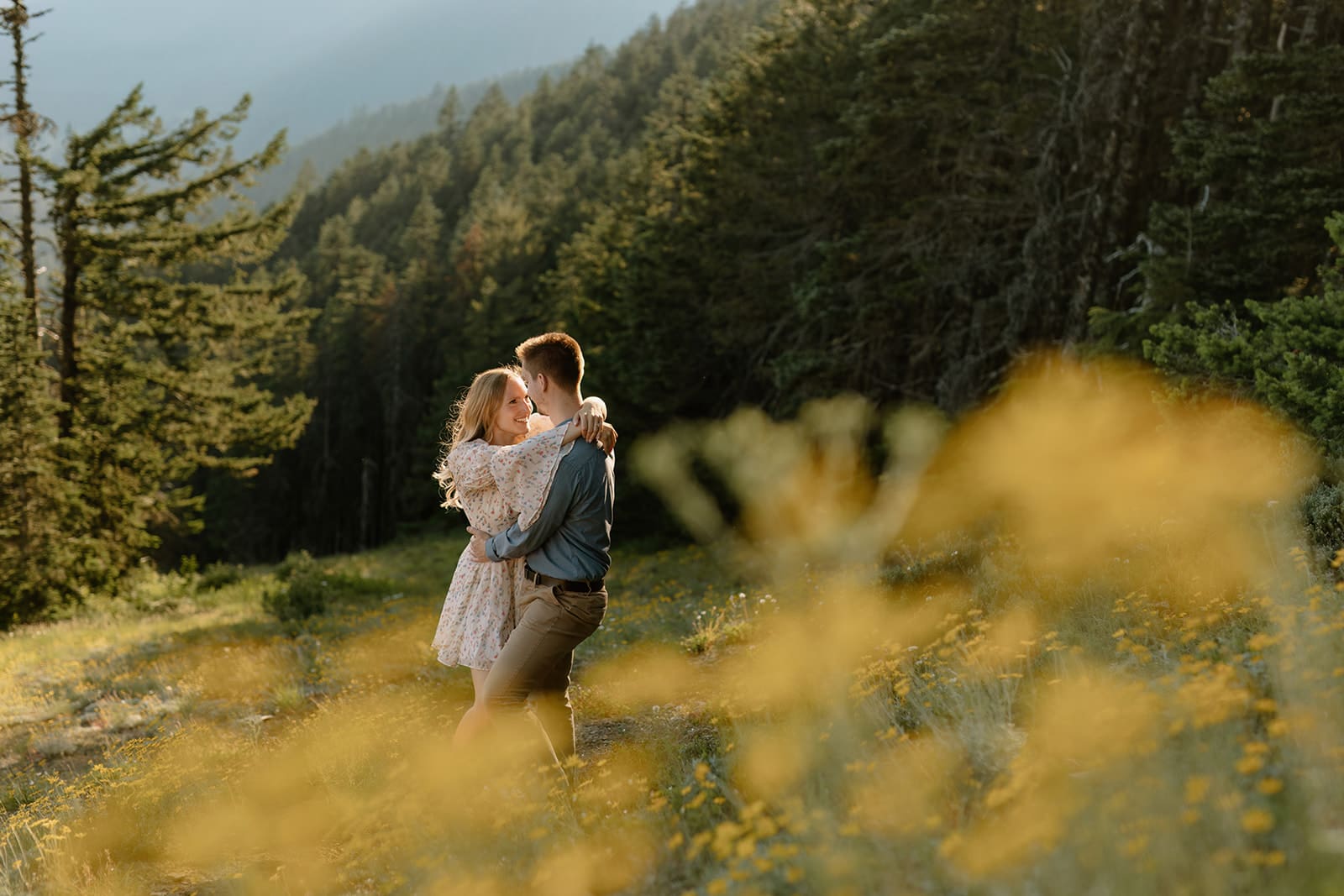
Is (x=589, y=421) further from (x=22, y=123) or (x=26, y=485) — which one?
(x=22, y=123)

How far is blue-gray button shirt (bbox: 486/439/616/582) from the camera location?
413cm

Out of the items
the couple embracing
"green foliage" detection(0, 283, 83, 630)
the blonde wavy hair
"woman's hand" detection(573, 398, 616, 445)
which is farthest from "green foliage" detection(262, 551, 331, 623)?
"woman's hand" detection(573, 398, 616, 445)

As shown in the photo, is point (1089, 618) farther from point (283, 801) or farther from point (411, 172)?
point (411, 172)

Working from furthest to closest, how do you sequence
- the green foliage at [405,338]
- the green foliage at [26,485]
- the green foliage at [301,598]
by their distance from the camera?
the green foliage at [405,338], the green foliage at [26,485], the green foliage at [301,598]

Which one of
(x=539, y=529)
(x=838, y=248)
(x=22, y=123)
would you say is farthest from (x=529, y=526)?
(x=22, y=123)

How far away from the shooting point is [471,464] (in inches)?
169

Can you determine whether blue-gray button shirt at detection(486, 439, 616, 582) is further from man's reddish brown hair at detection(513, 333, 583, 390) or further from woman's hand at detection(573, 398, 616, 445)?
man's reddish brown hair at detection(513, 333, 583, 390)

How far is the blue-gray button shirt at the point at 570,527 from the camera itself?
4.13 m

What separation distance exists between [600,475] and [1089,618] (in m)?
3.30

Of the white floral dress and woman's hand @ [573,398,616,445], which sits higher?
woman's hand @ [573,398,616,445]

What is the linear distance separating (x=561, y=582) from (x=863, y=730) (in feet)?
5.40

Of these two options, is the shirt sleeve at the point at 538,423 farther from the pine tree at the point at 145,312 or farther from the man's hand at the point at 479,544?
the pine tree at the point at 145,312

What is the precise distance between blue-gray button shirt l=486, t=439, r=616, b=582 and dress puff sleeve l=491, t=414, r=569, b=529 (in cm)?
3

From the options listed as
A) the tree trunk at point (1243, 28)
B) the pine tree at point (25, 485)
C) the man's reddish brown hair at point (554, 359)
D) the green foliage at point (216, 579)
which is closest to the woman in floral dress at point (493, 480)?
the man's reddish brown hair at point (554, 359)
